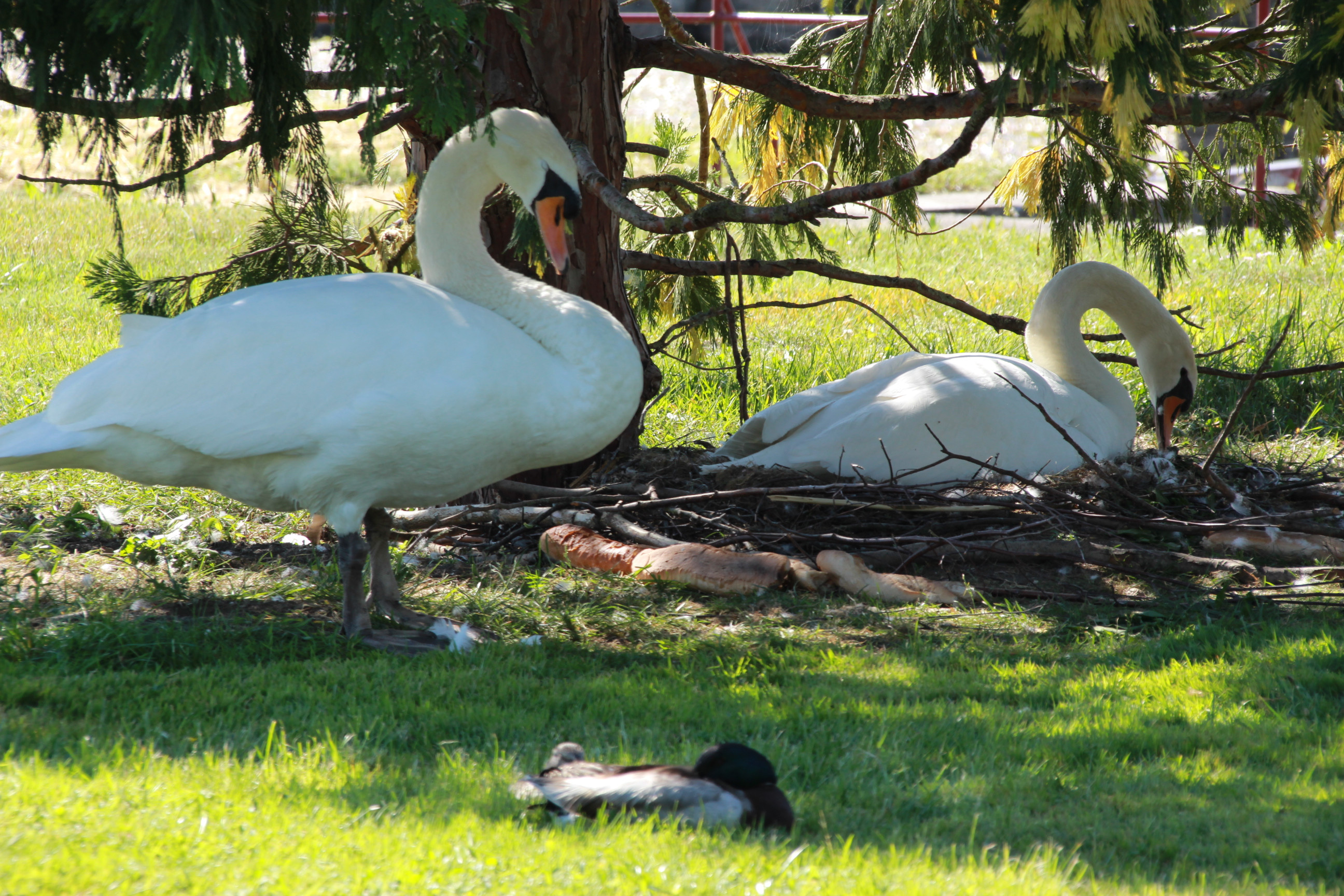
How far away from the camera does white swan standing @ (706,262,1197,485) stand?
5594 mm

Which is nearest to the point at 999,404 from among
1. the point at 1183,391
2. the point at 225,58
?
the point at 1183,391

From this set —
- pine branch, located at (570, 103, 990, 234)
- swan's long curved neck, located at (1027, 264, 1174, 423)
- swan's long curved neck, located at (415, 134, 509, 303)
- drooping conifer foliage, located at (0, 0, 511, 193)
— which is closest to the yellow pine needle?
pine branch, located at (570, 103, 990, 234)

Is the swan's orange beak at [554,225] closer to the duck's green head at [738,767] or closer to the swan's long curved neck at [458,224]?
the swan's long curved neck at [458,224]

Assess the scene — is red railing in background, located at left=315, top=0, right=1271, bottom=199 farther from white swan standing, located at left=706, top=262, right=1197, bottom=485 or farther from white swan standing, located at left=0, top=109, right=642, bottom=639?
white swan standing, located at left=0, top=109, right=642, bottom=639

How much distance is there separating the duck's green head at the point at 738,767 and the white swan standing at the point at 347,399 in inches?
57.1

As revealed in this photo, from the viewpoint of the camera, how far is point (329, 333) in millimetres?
3754

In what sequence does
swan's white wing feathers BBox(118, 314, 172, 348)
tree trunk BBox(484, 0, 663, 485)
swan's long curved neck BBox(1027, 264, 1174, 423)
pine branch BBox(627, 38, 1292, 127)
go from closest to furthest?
swan's white wing feathers BBox(118, 314, 172, 348)
pine branch BBox(627, 38, 1292, 127)
tree trunk BBox(484, 0, 663, 485)
swan's long curved neck BBox(1027, 264, 1174, 423)

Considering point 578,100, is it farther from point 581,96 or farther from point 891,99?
point 891,99

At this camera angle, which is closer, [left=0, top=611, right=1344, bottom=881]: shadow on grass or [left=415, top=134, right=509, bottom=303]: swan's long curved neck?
[left=0, top=611, right=1344, bottom=881]: shadow on grass

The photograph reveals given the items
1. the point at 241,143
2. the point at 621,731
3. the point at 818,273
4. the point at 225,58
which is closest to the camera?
the point at 225,58

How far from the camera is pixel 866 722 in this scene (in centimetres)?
342

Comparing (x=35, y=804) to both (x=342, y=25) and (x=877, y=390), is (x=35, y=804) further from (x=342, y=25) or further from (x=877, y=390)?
(x=877, y=390)

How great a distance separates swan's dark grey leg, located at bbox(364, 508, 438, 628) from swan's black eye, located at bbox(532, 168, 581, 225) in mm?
1272

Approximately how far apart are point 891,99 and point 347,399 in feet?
10.3
